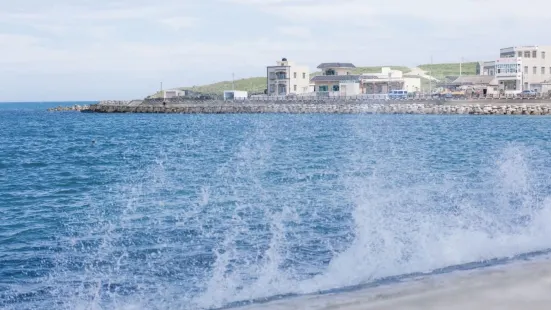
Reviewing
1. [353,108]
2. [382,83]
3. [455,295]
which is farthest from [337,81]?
[455,295]

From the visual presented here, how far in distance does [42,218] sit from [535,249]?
45.3 feet

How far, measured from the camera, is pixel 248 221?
19.3 meters

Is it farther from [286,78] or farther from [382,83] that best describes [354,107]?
[286,78]

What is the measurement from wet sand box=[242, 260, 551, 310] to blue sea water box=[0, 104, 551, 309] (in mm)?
1535

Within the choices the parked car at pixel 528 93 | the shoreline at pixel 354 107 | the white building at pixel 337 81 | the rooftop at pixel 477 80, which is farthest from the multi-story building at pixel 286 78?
the parked car at pixel 528 93

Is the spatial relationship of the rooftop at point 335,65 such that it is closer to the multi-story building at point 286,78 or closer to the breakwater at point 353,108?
the multi-story building at point 286,78

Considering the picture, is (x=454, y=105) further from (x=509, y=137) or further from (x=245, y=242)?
(x=245, y=242)

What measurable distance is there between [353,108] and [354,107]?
45 cm

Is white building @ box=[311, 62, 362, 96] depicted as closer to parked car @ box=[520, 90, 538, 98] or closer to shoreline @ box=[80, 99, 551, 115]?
shoreline @ box=[80, 99, 551, 115]

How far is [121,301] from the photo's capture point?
12398 mm

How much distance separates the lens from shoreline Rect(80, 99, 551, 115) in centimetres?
8662

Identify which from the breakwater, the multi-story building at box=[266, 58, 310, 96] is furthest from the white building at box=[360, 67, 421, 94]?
the breakwater

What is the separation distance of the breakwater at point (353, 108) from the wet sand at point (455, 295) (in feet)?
256

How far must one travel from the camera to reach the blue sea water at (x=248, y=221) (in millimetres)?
13219
